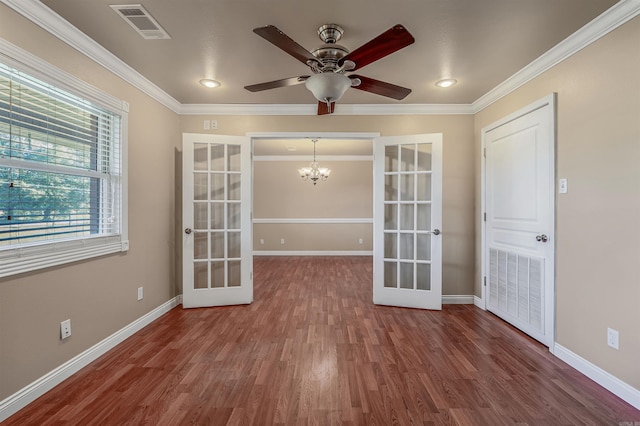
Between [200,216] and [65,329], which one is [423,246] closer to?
[200,216]

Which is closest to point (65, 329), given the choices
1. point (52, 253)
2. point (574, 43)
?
point (52, 253)

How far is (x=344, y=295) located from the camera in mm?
4047

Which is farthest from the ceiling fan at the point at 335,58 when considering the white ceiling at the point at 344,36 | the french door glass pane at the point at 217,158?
the french door glass pane at the point at 217,158

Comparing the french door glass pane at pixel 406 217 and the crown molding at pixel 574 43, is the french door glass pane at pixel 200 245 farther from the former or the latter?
the crown molding at pixel 574 43

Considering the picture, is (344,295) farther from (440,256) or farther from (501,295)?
(501,295)

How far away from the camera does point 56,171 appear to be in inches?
79.7

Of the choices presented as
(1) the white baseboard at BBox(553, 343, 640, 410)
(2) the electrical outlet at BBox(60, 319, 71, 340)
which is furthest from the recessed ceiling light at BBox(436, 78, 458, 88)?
(2) the electrical outlet at BBox(60, 319, 71, 340)

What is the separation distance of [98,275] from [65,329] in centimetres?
45

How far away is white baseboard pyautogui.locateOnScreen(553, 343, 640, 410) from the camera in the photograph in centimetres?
178

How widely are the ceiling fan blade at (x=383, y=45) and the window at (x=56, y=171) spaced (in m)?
1.98

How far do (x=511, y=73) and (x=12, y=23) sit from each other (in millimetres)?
3762

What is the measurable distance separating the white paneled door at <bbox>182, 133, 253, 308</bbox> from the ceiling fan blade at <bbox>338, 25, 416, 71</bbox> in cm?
208

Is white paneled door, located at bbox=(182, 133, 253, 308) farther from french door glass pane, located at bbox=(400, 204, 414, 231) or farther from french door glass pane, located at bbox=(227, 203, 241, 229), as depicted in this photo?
french door glass pane, located at bbox=(400, 204, 414, 231)

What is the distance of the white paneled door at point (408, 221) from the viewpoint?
11.3 feet
